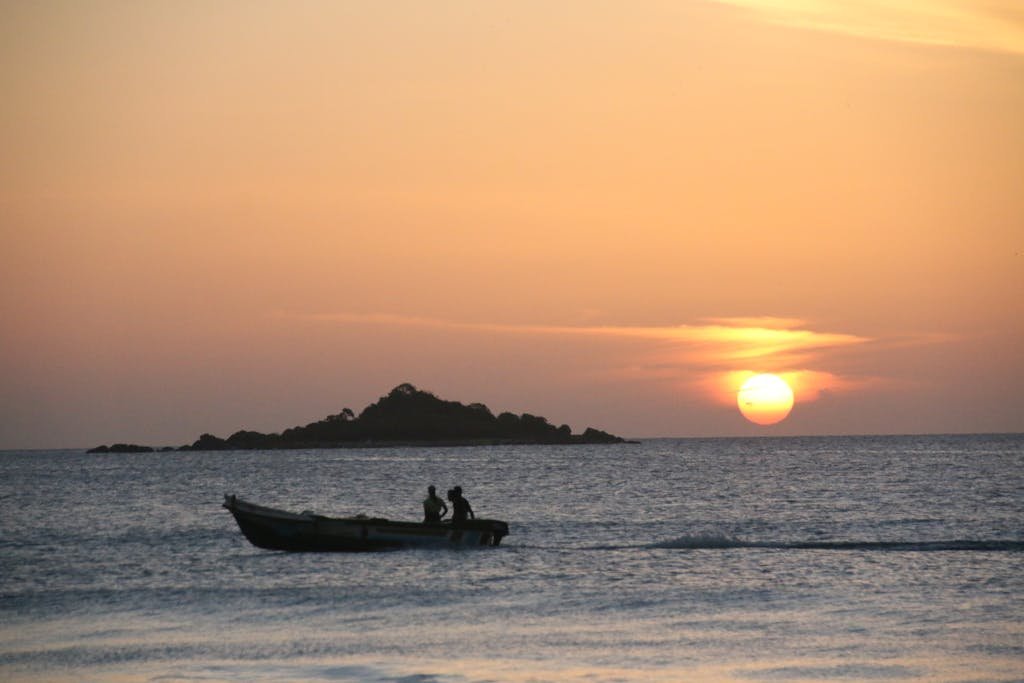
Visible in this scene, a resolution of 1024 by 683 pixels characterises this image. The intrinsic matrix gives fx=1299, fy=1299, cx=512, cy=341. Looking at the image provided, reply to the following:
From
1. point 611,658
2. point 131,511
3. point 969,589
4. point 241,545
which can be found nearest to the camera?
point 611,658

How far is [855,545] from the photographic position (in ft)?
136

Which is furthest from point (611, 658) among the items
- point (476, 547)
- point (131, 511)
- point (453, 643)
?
point (131, 511)

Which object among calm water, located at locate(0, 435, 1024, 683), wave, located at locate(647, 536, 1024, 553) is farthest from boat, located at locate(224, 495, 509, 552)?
wave, located at locate(647, 536, 1024, 553)

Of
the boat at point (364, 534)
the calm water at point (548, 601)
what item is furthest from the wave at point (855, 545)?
the boat at point (364, 534)

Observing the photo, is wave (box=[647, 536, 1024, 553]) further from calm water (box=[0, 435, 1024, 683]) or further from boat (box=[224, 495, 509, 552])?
boat (box=[224, 495, 509, 552])

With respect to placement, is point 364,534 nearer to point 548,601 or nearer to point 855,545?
point 548,601

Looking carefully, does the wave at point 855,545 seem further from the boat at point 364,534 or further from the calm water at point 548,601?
the boat at point 364,534

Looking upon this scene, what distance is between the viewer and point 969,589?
29.6 metres

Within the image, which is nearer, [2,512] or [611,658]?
[611,658]

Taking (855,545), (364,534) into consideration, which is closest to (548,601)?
(364,534)

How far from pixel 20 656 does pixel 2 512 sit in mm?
50111

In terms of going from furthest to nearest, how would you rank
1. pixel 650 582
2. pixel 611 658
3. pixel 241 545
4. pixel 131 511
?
1. pixel 131 511
2. pixel 241 545
3. pixel 650 582
4. pixel 611 658

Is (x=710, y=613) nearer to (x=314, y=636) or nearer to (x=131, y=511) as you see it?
(x=314, y=636)

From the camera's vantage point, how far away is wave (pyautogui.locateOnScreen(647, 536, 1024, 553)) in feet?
130
